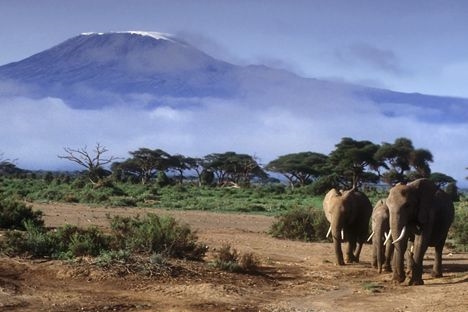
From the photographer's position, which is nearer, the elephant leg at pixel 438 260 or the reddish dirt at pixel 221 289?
the reddish dirt at pixel 221 289

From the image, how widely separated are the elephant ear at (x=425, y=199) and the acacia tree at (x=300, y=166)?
165ft

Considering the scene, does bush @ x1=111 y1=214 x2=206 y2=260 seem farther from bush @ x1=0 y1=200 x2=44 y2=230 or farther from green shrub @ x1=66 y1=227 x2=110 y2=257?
bush @ x1=0 y1=200 x2=44 y2=230

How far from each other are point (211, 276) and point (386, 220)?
4.05 metres

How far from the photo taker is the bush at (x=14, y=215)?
16562 mm

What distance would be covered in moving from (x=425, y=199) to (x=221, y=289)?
405cm

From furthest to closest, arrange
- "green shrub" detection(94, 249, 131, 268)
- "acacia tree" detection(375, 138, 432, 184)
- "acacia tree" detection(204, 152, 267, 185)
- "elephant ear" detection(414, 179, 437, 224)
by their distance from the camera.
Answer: "acacia tree" detection(204, 152, 267, 185) → "acacia tree" detection(375, 138, 432, 184) → "elephant ear" detection(414, 179, 437, 224) → "green shrub" detection(94, 249, 131, 268)

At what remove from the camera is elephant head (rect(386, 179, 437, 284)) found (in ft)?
37.4

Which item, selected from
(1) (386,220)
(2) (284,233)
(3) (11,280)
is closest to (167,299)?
(3) (11,280)

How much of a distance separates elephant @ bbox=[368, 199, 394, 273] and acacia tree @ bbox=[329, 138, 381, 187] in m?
39.9

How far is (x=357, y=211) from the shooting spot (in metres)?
15.1

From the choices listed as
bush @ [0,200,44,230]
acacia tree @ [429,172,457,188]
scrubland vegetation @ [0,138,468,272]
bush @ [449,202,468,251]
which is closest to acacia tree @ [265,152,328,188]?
scrubland vegetation @ [0,138,468,272]

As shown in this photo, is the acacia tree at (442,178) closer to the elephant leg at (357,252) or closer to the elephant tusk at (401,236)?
the elephant leg at (357,252)

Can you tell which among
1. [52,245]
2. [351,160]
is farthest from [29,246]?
[351,160]

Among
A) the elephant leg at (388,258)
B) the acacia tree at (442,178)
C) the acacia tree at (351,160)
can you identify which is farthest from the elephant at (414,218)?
the acacia tree at (442,178)
